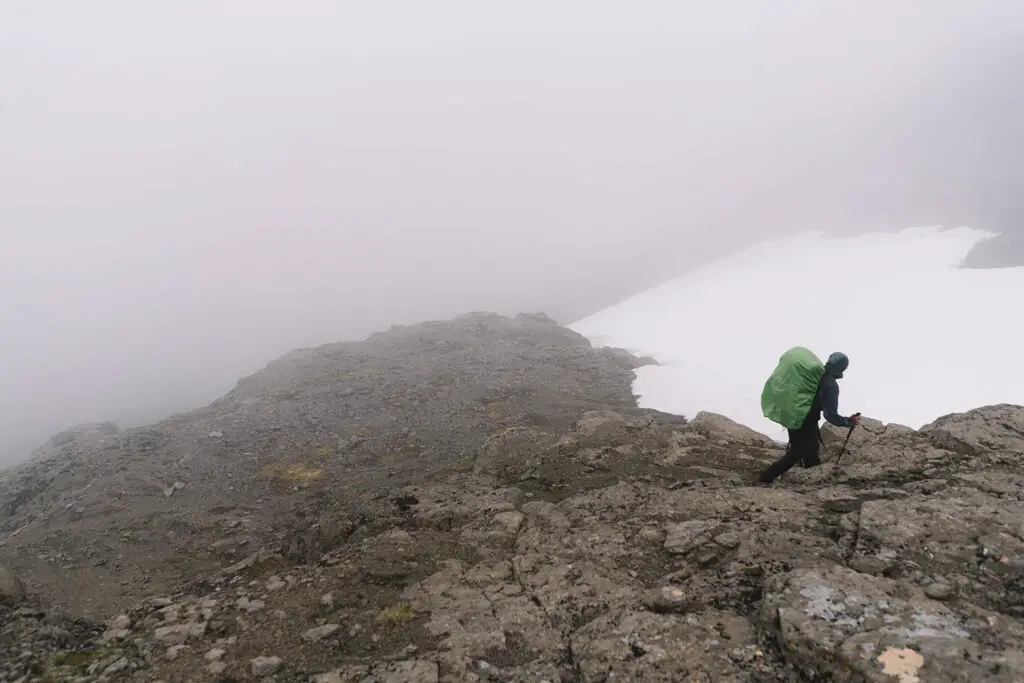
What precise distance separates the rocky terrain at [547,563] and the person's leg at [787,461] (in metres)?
0.29

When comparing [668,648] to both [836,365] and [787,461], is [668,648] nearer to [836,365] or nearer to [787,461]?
[787,461]

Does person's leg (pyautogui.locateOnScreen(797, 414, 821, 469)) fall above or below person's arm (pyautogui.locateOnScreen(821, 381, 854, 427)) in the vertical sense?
below

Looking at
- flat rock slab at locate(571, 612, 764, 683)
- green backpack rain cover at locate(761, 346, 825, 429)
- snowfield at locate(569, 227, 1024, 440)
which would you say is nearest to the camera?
flat rock slab at locate(571, 612, 764, 683)

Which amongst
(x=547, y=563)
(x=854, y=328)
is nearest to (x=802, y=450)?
(x=547, y=563)

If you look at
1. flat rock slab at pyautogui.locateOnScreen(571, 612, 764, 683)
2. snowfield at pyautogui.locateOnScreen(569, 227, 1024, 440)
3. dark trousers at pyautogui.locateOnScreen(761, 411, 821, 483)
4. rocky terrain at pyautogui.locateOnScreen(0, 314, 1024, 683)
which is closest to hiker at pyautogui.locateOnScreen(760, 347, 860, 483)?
dark trousers at pyautogui.locateOnScreen(761, 411, 821, 483)

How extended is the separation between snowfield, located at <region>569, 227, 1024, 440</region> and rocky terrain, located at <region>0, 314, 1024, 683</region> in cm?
1147

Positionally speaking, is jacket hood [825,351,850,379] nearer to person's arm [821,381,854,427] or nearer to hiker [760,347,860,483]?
hiker [760,347,860,483]

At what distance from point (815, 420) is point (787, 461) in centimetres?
98

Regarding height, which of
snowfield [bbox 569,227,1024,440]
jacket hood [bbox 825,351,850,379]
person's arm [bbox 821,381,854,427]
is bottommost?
snowfield [bbox 569,227,1024,440]

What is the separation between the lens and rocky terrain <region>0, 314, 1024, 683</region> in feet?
20.2

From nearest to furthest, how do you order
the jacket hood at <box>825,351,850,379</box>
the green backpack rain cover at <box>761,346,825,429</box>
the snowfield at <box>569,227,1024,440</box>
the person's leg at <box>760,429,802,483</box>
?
1. the jacket hood at <box>825,351,850,379</box>
2. the green backpack rain cover at <box>761,346,825,429</box>
3. the person's leg at <box>760,429,802,483</box>
4. the snowfield at <box>569,227,1024,440</box>

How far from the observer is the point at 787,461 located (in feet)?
33.9

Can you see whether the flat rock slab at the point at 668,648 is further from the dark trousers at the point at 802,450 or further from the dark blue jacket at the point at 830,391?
the dark blue jacket at the point at 830,391

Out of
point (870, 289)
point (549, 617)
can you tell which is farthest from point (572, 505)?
point (870, 289)
